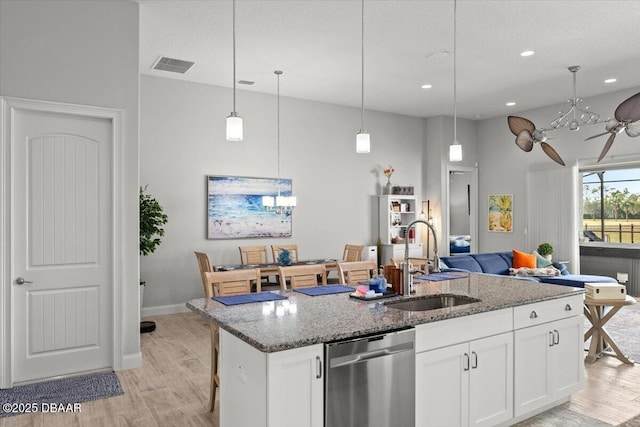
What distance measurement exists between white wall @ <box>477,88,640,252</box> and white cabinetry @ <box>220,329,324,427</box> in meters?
7.60

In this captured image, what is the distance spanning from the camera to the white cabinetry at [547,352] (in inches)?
117

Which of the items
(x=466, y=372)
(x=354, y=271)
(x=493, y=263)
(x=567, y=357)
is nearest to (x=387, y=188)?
(x=493, y=263)

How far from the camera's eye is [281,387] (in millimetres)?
1993

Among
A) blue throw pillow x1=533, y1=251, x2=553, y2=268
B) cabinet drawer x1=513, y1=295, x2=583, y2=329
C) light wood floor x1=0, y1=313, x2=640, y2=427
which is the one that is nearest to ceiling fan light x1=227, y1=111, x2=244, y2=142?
light wood floor x1=0, y1=313, x2=640, y2=427

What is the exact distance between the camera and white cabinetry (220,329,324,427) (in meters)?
1.98

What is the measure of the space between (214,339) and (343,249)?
5.19 metres

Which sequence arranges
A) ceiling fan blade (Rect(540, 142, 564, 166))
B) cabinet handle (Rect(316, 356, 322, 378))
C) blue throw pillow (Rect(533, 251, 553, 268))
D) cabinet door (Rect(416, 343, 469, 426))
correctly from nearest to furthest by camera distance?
cabinet handle (Rect(316, 356, 322, 378)) → cabinet door (Rect(416, 343, 469, 426)) → ceiling fan blade (Rect(540, 142, 564, 166)) → blue throw pillow (Rect(533, 251, 553, 268))

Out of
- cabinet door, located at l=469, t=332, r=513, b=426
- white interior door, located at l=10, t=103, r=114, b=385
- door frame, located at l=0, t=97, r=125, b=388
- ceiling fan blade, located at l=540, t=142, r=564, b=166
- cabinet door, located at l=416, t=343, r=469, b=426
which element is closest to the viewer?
cabinet door, located at l=416, t=343, r=469, b=426

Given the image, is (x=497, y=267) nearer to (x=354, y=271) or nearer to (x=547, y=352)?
(x=354, y=271)

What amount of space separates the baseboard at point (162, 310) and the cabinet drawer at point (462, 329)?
15.3 feet

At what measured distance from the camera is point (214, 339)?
3.25 m

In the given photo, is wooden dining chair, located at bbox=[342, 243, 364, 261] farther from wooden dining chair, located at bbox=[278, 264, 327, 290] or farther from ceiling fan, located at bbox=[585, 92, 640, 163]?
ceiling fan, located at bbox=[585, 92, 640, 163]

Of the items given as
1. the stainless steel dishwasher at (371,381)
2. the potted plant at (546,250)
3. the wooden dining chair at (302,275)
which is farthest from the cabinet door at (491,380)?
the potted plant at (546,250)

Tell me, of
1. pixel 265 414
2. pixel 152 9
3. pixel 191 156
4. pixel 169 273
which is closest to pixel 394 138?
pixel 191 156
